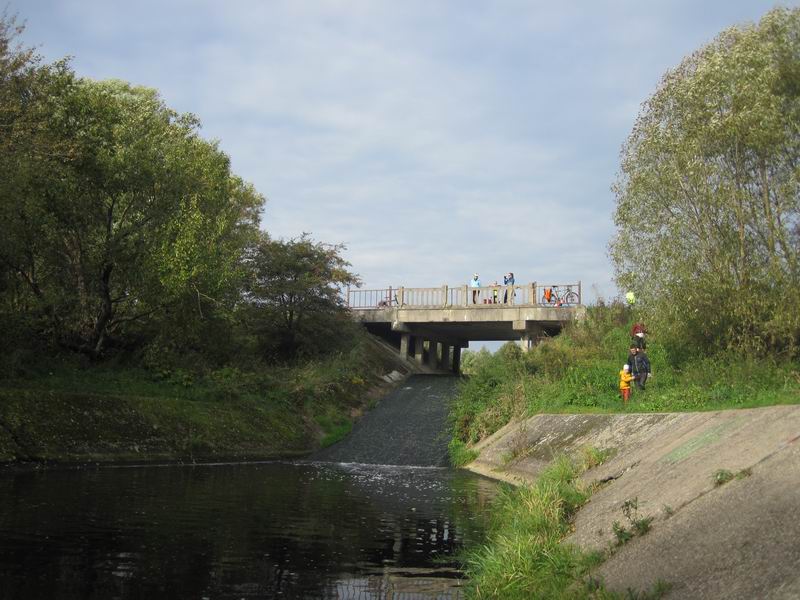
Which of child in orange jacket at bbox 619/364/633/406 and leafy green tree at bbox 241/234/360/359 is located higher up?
leafy green tree at bbox 241/234/360/359

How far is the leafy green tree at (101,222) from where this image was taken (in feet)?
77.3

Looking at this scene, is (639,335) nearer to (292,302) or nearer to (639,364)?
(639,364)

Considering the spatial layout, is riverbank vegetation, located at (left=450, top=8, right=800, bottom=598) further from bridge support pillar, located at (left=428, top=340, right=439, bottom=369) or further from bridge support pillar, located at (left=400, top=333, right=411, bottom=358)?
bridge support pillar, located at (left=428, top=340, right=439, bottom=369)

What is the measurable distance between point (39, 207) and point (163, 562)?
19.2 m

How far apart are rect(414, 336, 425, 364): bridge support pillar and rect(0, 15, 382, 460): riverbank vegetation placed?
16757mm

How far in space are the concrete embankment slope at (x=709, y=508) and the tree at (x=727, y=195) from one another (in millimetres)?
8645

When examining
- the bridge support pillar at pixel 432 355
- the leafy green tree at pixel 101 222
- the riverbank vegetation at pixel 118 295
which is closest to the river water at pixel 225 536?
the riverbank vegetation at pixel 118 295

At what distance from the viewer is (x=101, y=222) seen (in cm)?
2769

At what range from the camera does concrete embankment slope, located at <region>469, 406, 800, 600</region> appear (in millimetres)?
5754

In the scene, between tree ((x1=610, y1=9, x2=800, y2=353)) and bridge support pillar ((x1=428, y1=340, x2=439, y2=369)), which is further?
bridge support pillar ((x1=428, y1=340, x2=439, y2=369))

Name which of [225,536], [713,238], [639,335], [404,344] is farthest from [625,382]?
[404,344]

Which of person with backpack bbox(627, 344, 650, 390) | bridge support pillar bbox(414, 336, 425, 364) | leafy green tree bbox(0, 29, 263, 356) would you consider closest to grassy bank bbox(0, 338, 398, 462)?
leafy green tree bbox(0, 29, 263, 356)

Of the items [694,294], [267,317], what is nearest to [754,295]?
[694,294]

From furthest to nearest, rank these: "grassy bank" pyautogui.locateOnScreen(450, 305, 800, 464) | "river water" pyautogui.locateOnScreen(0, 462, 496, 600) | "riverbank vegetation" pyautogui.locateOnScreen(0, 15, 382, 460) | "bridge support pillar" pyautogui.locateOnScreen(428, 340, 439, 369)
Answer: "bridge support pillar" pyautogui.locateOnScreen(428, 340, 439, 369), "riverbank vegetation" pyautogui.locateOnScreen(0, 15, 382, 460), "grassy bank" pyautogui.locateOnScreen(450, 305, 800, 464), "river water" pyautogui.locateOnScreen(0, 462, 496, 600)
